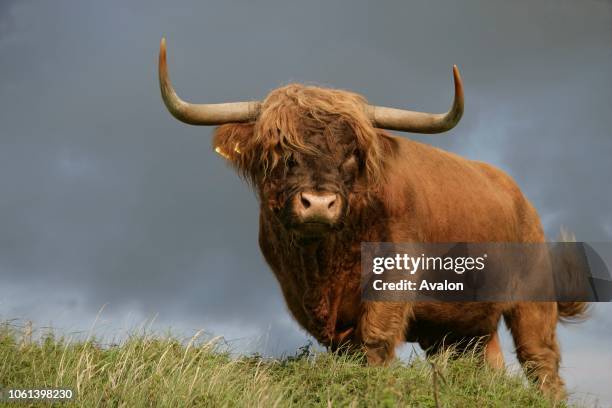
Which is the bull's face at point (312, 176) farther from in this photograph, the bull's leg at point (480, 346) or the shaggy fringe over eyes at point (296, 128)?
the bull's leg at point (480, 346)

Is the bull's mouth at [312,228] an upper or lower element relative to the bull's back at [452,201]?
lower

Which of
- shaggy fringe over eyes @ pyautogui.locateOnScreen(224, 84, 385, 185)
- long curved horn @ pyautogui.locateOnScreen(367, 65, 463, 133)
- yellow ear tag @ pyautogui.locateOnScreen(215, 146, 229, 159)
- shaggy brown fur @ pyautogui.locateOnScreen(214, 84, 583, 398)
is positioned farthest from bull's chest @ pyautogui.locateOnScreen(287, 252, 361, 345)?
long curved horn @ pyautogui.locateOnScreen(367, 65, 463, 133)

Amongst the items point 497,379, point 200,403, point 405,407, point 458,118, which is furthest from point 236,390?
point 458,118

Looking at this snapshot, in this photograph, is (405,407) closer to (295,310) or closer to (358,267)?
(358,267)

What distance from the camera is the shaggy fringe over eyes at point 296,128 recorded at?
6.97 meters

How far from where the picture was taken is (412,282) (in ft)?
23.9

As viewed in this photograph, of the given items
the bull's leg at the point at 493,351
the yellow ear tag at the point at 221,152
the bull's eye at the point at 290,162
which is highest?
the yellow ear tag at the point at 221,152

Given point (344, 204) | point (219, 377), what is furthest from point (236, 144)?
point (219, 377)

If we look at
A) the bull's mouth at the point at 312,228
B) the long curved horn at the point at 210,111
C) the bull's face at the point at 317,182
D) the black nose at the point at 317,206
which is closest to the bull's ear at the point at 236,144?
the long curved horn at the point at 210,111

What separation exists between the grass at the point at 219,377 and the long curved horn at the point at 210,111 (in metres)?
2.18

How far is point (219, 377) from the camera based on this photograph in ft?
19.7

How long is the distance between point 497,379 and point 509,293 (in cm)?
230

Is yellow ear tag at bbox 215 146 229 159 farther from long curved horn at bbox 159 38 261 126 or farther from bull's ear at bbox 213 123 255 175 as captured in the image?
long curved horn at bbox 159 38 261 126

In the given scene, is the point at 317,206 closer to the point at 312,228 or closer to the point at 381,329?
the point at 312,228
